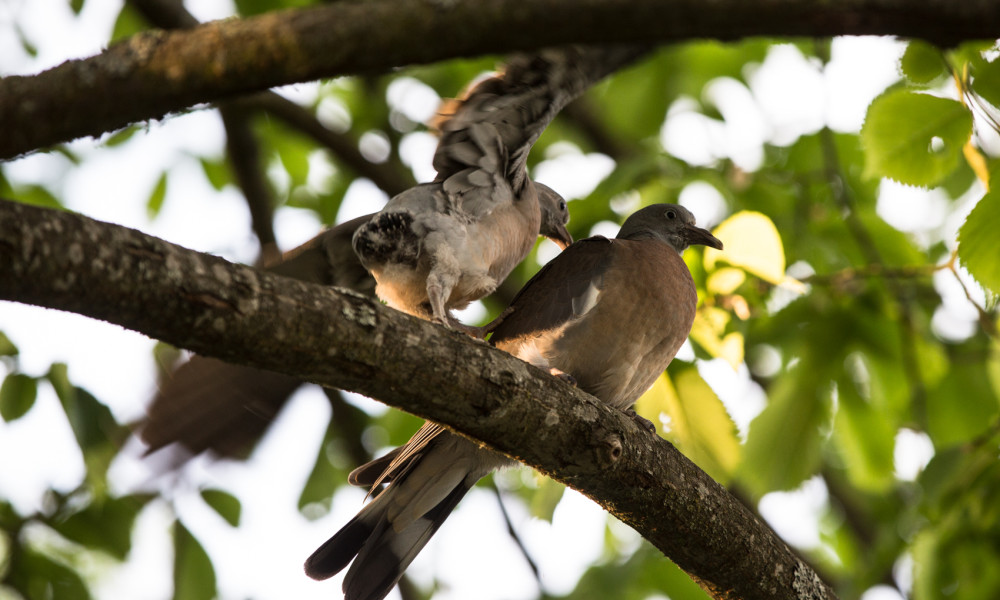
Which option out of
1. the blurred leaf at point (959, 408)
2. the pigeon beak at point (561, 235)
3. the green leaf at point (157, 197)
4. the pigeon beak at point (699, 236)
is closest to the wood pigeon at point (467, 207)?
the pigeon beak at point (561, 235)

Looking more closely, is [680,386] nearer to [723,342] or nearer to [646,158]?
[723,342]

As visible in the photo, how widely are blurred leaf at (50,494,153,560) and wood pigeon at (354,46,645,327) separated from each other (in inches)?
73.0

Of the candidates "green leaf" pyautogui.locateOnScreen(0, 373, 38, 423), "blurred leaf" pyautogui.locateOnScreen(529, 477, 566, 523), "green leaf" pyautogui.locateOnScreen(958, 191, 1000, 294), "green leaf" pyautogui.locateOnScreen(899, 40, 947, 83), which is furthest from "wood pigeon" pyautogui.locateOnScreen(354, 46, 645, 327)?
"green leaf" pyautogui.locateOnScreen(0, 373, 38, 423)

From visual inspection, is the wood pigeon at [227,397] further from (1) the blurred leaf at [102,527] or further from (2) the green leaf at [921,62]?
(2) the green leaf at [921,62]

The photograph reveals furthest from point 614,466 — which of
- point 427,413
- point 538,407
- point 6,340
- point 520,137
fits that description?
point 6,340

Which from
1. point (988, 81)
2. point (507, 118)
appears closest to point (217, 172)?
point (507, 118)

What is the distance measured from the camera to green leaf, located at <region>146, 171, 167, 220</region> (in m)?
6.78

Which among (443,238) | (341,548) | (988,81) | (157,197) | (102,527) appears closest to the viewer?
(988,81)

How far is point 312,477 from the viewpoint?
5586 mm

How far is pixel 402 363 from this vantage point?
7.53 ft

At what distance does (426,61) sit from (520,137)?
5.19 feet

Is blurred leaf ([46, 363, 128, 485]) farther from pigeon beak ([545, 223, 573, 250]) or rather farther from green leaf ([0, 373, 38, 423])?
pigeon beak ([545, 223, 573, 250])

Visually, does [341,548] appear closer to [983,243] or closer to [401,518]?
[401,518]

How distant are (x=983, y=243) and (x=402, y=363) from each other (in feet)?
6.15
